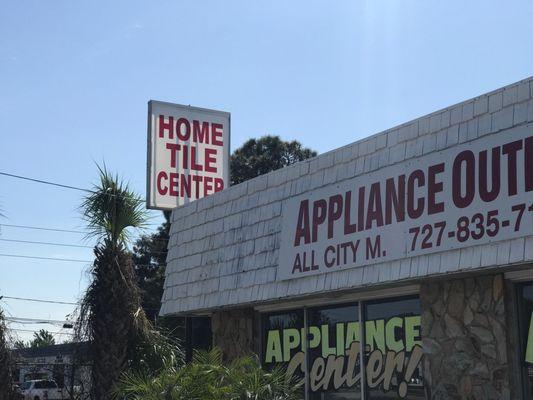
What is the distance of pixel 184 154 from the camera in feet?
53.5

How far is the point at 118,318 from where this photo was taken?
55.5 feet

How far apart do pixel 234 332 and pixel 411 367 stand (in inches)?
165

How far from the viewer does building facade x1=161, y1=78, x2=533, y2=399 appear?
8539 mm

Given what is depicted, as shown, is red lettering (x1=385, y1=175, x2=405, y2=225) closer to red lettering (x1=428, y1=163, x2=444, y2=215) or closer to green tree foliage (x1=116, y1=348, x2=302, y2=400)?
red lettering (x1=428, y1=163, x2=444, y2=215)

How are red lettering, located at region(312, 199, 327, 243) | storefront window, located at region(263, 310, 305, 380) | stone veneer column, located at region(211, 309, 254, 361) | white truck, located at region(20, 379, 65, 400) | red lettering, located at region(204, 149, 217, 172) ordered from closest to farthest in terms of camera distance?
red lettering, located at region(312, 199, 327, 243) < storefront window, located at region(263, 310, 305, 380) < stone veneer column, located at region(211, 309, 254, 361) < red lettering, located at region(204, 149, 217, 172) < white truck, located at region(20, 379, 65, 400)

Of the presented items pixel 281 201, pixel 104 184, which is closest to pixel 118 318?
pixel 104 184

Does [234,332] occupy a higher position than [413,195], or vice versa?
[413,195]

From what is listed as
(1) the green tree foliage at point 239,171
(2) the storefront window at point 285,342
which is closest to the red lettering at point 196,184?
Result: (2) the storefront window at point 285,342

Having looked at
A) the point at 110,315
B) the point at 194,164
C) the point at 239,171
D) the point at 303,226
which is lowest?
the point at 110,315

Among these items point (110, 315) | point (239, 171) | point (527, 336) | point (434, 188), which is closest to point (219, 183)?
point (110, 315)

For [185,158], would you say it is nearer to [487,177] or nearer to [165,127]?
[165,127]

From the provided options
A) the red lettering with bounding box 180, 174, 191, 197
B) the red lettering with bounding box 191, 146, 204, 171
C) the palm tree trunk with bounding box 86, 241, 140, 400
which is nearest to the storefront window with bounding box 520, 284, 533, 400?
the red lettering with bounding box 180, 174, 191, 197

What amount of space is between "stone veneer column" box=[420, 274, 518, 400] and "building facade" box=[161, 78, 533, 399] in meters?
0.02

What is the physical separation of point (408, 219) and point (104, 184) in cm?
938
